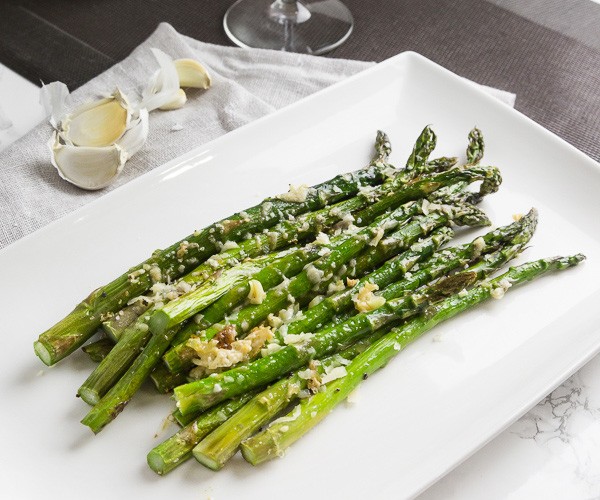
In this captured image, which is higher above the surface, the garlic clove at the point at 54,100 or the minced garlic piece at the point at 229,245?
the minced garlic piece at the point at 229,245

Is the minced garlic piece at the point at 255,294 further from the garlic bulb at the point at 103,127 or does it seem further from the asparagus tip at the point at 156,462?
the garlic bulb at the point at 103,127

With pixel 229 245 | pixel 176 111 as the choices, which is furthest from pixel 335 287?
pixel 176 111

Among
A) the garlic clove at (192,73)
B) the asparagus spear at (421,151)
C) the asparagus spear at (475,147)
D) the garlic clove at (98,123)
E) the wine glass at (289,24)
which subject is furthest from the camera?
the wine glass at (289,24)

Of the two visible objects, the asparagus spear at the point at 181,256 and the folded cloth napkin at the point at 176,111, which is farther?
the folded cloth napkin at the point at 176,111

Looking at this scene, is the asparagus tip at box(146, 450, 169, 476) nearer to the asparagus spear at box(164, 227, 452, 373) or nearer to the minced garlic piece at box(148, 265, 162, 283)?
the asparagus spear at box(164, 227, 452, 373)

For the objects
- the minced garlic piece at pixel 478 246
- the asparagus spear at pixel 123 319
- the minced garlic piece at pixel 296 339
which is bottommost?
the asparagus spear at pixel 123 319

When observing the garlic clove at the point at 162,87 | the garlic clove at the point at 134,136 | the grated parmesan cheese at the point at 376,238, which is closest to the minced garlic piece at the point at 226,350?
the grated parmesan cheese at the point at 376,238

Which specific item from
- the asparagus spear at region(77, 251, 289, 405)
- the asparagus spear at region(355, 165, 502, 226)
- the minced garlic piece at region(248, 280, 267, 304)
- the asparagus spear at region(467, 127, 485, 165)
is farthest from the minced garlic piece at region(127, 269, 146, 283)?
A: the asparagus spear at region(467, 127, 485, 165)
